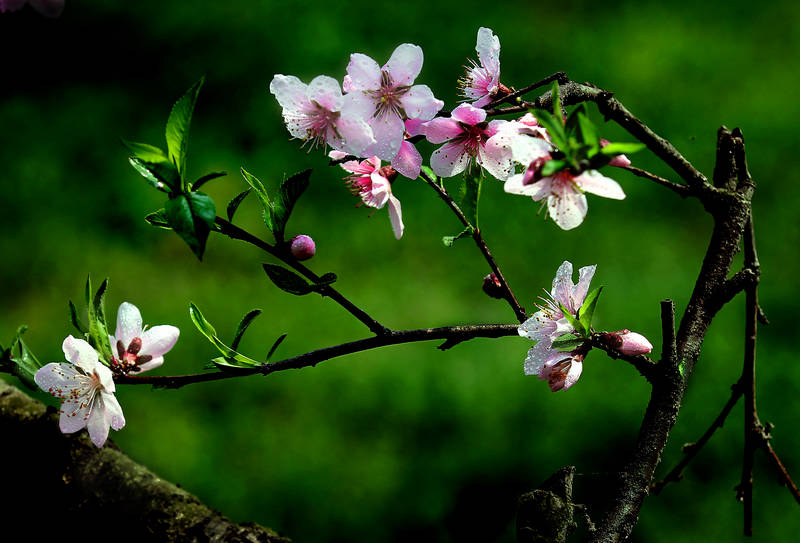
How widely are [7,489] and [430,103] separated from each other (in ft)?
1.88

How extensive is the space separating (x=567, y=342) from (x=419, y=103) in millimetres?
193

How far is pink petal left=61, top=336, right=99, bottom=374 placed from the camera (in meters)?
0.52

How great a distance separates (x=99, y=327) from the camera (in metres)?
0.55

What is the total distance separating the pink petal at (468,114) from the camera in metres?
0.52

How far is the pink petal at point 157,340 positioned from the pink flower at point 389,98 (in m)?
0.23

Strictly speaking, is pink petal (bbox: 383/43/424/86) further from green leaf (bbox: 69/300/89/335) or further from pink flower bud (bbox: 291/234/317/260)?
green leaf (bbox: 69/300/89/335)

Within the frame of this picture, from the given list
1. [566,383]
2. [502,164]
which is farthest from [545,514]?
[502,164]

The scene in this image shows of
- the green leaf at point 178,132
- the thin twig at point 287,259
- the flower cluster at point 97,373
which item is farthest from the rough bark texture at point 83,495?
the green leaf at point 178,132

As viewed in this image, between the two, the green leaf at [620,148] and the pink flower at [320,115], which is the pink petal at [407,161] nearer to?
the pink flower at [320,115]

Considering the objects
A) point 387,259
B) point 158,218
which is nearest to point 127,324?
point 158,218

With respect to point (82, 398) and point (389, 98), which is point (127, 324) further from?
point (389, 98)

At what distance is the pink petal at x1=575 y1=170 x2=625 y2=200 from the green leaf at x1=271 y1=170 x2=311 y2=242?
180mm

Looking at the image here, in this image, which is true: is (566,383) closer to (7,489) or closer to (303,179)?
(303,179)

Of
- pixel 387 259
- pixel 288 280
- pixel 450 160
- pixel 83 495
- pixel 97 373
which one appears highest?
pixel 450 160
